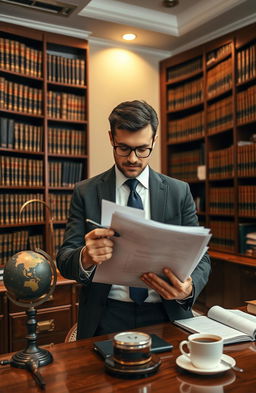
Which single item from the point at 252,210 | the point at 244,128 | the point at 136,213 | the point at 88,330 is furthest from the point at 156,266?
the point at 244,128

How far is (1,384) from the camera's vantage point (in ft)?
3.62

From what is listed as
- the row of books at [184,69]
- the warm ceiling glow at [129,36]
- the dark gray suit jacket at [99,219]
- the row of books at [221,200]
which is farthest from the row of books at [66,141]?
the dark gray suit jacket at [99,219]

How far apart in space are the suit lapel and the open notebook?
0.42 m

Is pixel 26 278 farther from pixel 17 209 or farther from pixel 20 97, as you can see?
pixel 20 97

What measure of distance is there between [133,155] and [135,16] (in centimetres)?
281

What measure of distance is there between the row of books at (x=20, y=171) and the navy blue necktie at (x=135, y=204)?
227 cm

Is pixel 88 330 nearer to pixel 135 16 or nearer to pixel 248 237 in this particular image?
pixel 248 237

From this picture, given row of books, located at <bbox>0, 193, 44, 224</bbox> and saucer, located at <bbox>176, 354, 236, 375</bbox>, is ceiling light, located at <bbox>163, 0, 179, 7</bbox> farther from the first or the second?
saucer, located at <bbox>176, 354, 236, 375</bbox>

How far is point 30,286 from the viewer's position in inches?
47.8

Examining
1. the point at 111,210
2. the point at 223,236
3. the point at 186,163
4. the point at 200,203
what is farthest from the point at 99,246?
the point at 186,163

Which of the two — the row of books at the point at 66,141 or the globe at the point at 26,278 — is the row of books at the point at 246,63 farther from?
the globe at the point at 26,278

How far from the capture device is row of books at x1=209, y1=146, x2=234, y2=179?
3.84m

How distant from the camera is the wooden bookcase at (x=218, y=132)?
3.67 meters

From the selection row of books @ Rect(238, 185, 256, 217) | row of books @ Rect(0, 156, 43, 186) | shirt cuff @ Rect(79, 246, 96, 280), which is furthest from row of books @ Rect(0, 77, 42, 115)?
shirt cuff @ Rect(79, 246, 96, 280)
